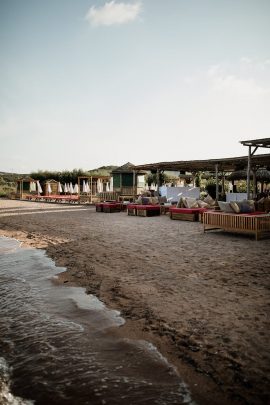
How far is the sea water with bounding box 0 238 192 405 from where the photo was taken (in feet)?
7.63

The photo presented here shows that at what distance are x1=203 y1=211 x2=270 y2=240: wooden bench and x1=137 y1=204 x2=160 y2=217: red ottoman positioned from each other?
557cm

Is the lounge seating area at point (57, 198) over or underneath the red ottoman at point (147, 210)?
over

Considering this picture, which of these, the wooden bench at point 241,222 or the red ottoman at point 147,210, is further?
the red ottoman at point 147,210

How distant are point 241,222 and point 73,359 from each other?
7.26m

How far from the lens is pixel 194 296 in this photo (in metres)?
4.09

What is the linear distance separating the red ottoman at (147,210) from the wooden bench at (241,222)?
18.3 feet

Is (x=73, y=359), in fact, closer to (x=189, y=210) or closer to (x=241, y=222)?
(x=241, y=222)

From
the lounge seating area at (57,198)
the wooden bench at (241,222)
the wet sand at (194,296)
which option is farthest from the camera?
the lounge seating area at (57,198)

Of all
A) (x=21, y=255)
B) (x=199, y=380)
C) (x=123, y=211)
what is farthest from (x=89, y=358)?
(x=123, y=211)

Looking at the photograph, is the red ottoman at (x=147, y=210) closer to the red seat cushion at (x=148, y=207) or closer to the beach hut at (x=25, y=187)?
the red seat cushion at (x=148, y=207)

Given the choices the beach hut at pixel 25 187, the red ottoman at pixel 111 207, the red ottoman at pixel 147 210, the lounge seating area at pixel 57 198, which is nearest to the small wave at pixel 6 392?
the red ottoman at pixel 147 210

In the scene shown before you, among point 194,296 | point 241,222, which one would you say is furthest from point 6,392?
point 241,222

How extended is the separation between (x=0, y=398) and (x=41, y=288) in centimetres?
247

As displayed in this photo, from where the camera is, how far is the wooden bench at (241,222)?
859 centimetres
